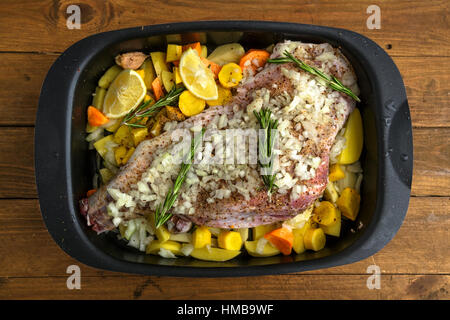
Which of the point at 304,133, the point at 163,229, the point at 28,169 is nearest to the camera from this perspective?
the point at 304,133

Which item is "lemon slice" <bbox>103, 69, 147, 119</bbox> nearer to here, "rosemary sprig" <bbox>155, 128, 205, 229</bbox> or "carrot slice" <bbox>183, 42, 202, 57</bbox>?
"carrot slice" <bbox>183, 42, 202, 57</bbox>

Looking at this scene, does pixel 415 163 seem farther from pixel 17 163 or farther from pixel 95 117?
pixel 17 163

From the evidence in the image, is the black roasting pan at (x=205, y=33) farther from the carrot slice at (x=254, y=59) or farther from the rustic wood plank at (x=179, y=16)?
the rustic wood plank at (x=179, y=16)

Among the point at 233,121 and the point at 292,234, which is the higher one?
the point at 233,121

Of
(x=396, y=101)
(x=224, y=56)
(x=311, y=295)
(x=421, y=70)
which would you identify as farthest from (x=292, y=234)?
(x=421, y=70)

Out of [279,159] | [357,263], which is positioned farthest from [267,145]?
[357,263]

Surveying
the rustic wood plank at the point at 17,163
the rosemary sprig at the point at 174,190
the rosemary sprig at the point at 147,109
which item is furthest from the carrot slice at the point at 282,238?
the rustic wood plank at the point at 17,163
